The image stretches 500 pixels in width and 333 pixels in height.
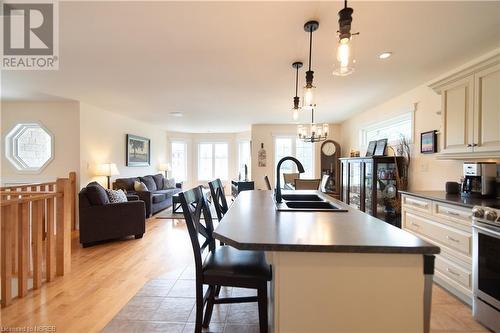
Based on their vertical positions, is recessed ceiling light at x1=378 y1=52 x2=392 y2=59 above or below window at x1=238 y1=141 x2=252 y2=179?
above

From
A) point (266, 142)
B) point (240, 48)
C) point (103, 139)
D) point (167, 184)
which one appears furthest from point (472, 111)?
point (167, 184)

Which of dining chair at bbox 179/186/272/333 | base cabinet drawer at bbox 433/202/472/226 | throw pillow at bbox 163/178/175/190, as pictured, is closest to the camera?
dining chair at bbox 179/186/272/333

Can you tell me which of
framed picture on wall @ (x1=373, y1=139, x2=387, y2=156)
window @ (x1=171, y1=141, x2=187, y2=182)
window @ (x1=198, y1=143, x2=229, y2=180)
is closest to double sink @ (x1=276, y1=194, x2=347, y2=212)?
framed picture on wall @ (x1=373, y1=139, x2=387, y2=156)

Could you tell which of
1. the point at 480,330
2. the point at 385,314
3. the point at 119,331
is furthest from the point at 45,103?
the point at 480,330

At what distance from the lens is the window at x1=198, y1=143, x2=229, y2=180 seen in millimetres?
9391

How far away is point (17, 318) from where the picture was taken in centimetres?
199

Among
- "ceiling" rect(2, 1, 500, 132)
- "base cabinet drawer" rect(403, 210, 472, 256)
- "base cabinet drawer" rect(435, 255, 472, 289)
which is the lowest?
"base cabinet drawer" rect(435, 255, 472, 289)

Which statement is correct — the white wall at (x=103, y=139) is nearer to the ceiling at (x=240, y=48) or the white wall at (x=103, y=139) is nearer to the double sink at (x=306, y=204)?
the ceiling at (x=240, y=48)

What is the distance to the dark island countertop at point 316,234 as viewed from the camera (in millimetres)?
999

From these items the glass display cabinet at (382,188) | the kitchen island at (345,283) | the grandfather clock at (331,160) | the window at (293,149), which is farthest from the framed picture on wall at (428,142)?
the window at (293,149)

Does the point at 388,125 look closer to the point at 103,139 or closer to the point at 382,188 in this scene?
the point at 382,188

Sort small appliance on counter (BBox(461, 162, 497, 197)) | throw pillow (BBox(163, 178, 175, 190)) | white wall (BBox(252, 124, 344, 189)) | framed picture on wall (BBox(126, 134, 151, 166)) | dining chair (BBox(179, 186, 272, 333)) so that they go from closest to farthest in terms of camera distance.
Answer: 1. dining chair (BBox(179, 186, 272, 333))
2. small appliance on counter (BBox(461, 162, 497, 197))
3. framed picture on wall (BBox(126, 134, 151, 166))
4. white wall (BBox(252, 124, 344, 189))
5. throw pillow (BBox(163, 178, 175, 190))

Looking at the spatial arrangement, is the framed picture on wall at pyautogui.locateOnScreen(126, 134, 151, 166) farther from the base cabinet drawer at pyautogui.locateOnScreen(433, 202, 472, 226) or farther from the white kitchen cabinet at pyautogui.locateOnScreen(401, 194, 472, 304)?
the base cabinet drawer at pyautogui.locateOnScreen(433, 202, 472, 226)

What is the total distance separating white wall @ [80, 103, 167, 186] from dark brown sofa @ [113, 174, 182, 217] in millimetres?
336
